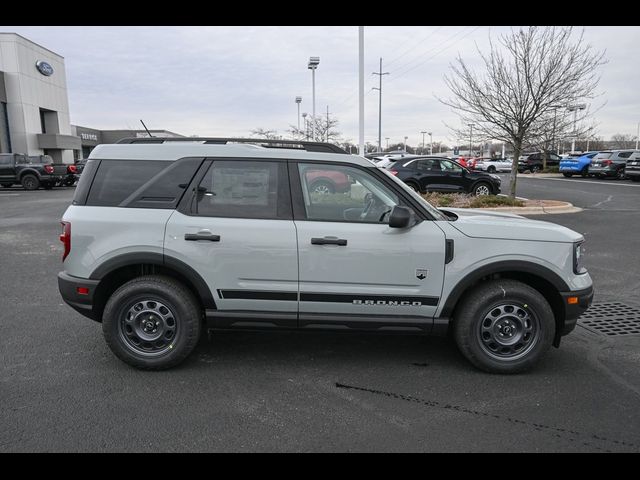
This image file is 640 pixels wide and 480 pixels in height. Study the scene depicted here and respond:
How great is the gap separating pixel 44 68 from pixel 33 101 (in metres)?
3.24

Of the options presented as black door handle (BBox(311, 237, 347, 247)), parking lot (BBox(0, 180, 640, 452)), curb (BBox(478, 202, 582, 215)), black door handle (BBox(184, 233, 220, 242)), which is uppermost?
black door handle (BBox(184, 233, 220, 242))

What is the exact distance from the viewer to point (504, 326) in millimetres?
3926

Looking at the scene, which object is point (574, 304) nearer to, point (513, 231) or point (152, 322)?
point (513, 231)

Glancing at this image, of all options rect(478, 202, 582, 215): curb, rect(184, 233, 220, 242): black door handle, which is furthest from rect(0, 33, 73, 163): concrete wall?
rect(184, 233, 220, 242): black door handle

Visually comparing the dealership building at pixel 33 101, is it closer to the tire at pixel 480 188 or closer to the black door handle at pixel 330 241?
the tire at pixel 480 188

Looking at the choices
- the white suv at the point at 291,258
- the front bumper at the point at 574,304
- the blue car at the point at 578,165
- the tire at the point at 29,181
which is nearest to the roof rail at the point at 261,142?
the white suv at the point at 291,258

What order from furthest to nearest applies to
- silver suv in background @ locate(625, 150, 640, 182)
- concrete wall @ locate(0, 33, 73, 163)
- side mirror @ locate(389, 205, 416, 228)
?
1. concrete wall @ locate(0, 33, 73, 163)
2. silver suv in background @ locate(625, 150, 640, 182)
3. side mirror @ locate(389, 205, 416, 228)

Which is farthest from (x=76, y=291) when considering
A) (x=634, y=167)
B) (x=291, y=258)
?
(x=634, y=167)

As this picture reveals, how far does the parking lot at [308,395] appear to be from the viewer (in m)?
2.97

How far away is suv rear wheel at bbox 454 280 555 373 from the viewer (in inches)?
151

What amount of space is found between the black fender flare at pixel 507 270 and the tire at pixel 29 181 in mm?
25745

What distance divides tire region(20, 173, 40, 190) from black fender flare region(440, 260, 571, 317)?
2574 cm

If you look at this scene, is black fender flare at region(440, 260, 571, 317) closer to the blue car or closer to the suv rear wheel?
the suv rear wheel

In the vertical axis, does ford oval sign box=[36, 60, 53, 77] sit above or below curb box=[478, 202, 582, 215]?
above
